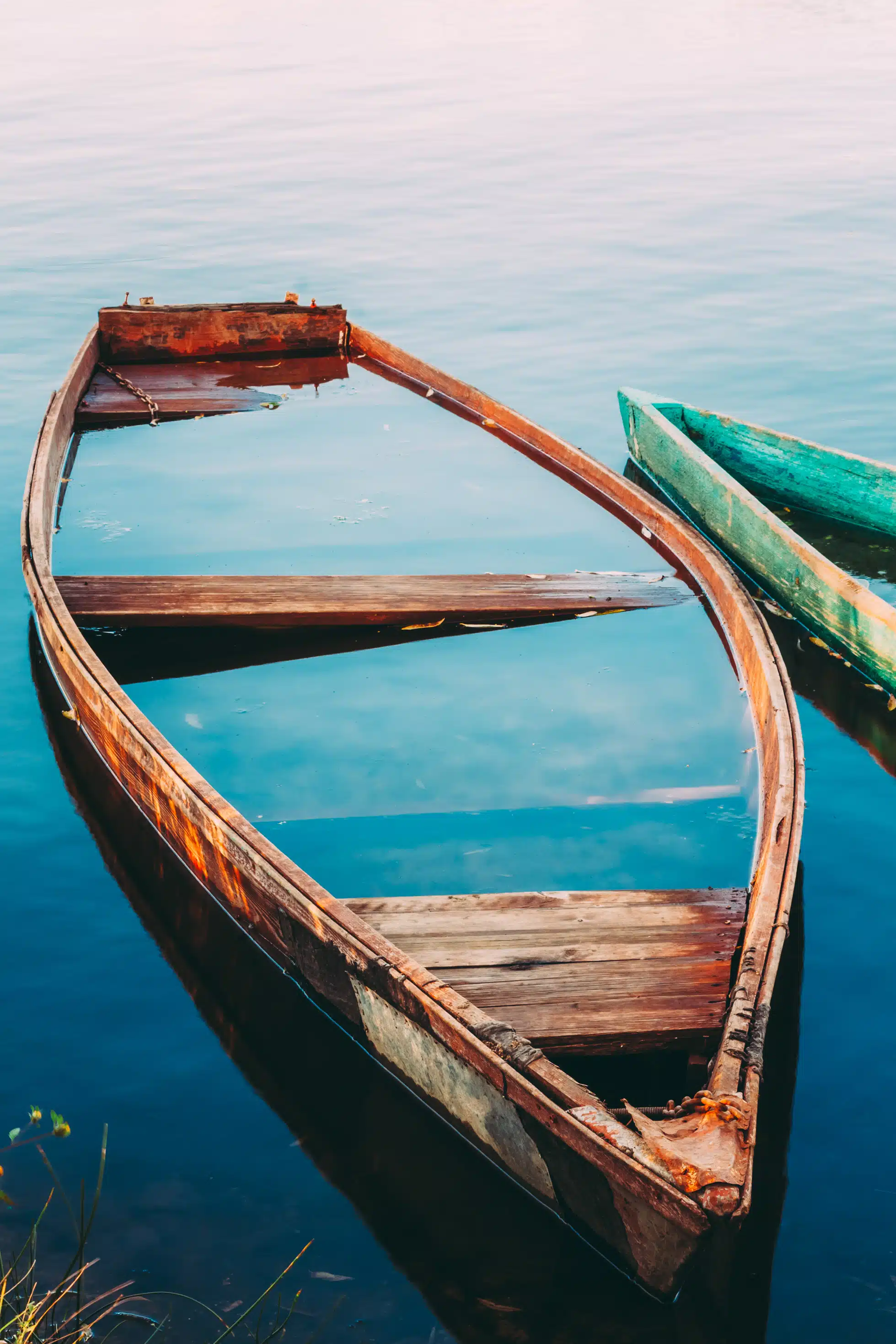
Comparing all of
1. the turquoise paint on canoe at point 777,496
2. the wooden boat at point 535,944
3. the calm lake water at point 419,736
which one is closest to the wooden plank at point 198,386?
the calm lake water at point 419,736

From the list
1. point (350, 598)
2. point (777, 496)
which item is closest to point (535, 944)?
point (350, 598)

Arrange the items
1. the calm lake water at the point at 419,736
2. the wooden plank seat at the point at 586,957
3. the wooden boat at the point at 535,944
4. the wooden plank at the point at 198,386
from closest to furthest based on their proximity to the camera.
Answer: the wooden boat at the point at 535,944 < the calm lake water at the point at 419,736 < the wooden plank seat at the point at 586,957 < the wooden plank at the point at 198,386

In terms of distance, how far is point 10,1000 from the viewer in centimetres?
528

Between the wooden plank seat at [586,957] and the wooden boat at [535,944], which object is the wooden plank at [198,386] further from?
the wooden plank seat at [586,957]

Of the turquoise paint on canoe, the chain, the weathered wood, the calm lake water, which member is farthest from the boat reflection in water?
the chain

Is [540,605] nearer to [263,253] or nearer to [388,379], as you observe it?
[388,379]

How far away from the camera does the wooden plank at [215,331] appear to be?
12.2 m

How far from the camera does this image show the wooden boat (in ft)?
11.6

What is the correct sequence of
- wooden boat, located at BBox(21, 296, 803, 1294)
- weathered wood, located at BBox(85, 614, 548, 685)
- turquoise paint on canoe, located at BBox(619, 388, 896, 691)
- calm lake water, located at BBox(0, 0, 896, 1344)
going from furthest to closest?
weathered wood, located at BBox(85, 614, 548, 685) < turquoise paint on canoe, located at BBox(619, 388, 896, 691) < calm lake water, located at BBox(0, 0, 896, 1344) < wooden boat, located at BBox(21, 296, 803, 1294)

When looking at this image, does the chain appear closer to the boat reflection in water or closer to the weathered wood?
the weathered wood

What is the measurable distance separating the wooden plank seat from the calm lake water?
1.70ft

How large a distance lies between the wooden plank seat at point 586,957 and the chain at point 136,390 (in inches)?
294

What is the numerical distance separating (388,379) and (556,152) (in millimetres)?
17295

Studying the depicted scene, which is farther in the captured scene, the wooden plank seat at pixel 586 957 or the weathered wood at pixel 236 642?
the weathered wood at pixel 236 642
